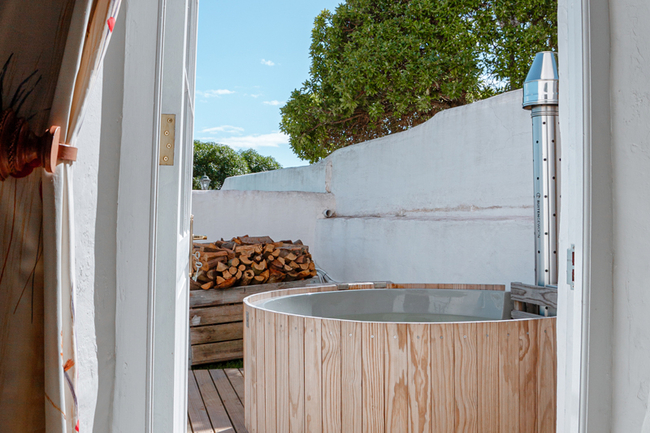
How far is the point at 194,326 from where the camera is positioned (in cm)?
341

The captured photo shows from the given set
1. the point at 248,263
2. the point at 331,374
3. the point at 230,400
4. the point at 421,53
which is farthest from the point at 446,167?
the point at 421,53

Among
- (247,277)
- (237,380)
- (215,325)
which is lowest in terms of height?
(237,380)

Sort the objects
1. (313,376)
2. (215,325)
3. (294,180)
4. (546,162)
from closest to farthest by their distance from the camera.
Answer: (313,376), (546,162), (215,325), (294,180)

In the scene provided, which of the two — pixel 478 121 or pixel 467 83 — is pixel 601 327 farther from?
pixel 467 83

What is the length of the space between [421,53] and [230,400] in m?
6.39

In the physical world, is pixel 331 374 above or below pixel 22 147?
below

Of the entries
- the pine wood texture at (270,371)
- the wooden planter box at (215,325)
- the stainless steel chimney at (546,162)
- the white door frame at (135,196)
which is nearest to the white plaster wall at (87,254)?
the white door frame at (135,196)

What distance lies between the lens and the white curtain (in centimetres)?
49

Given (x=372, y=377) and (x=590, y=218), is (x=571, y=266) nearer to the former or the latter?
(x=590, y=218)

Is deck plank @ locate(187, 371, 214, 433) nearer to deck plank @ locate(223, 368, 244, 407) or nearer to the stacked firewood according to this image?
deck plank @ locate(223, 368, 244, 407)

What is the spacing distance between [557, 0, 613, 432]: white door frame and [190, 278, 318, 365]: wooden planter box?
279 cm

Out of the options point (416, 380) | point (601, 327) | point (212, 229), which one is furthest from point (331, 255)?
point (601, 327)

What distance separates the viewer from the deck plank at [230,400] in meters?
2.43

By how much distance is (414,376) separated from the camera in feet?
6.02
